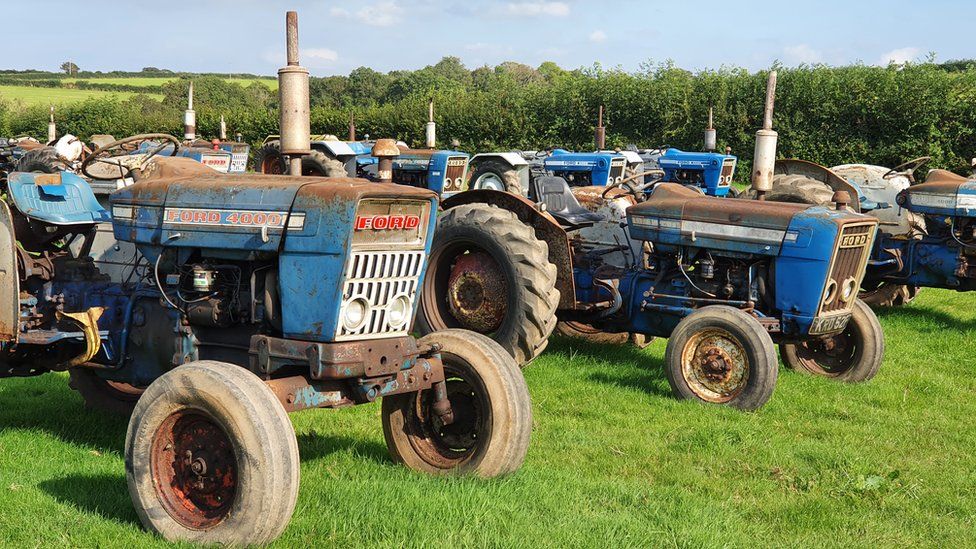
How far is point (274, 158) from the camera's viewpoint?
57.1 ft

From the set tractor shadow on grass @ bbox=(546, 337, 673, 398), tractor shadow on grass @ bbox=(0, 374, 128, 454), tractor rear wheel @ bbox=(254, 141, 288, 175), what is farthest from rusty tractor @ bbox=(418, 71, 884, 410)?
tractor rear wheel @ bbox=(254, 141, 288, 175)

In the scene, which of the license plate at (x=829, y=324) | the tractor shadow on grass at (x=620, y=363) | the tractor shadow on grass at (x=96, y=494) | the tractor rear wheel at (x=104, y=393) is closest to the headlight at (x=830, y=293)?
the license plate at (x=829, y=324)

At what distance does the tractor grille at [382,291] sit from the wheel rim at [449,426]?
1.29 ft

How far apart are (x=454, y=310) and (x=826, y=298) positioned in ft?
8.42

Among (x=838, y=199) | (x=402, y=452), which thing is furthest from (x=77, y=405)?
(x=838, y=199)

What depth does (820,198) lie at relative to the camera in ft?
34.2

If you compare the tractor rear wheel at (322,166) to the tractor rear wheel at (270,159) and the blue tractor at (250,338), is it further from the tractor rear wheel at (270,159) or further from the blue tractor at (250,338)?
the blue tractor at (250,338)

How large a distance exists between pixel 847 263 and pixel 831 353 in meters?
1.02

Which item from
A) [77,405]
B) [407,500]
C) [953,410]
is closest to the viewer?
[407,500]

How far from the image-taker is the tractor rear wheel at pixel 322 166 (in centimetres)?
1588

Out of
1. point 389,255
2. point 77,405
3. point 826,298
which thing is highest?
point 389,255

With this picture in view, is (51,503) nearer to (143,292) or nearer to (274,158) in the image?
(143,292)

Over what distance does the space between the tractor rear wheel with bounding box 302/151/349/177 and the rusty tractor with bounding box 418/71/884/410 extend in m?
8.74

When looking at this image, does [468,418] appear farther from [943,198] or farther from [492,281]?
[943,198]
